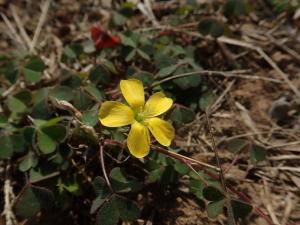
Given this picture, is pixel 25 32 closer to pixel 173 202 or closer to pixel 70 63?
pixel 70 63

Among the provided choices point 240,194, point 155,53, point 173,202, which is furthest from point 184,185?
point 155,53

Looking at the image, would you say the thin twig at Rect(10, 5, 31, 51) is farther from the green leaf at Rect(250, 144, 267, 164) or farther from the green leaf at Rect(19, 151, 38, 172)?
the green leaf at Rect(250, 144, 267, 164)

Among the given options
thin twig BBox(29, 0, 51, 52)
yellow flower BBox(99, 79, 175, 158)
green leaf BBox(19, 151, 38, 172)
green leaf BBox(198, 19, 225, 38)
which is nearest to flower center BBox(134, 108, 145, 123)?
yellow flower BBox(99, 79, 175, 158)

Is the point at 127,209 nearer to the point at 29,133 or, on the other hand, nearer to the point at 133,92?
the point at 133,92

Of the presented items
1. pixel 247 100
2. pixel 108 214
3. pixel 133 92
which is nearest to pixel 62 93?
pixel 133 92

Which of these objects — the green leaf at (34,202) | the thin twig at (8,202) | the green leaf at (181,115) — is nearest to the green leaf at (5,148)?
the thin twig at (8,202)

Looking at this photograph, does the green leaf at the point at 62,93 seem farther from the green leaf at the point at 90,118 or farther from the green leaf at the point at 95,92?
the green leaf at the point at 90,118

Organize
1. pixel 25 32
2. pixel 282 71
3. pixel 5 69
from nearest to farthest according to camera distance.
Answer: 1. pixel 5 69
2. pixel 282 71
3. pixel 25 32

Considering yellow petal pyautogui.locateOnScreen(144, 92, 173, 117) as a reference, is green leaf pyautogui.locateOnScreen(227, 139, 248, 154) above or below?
below
